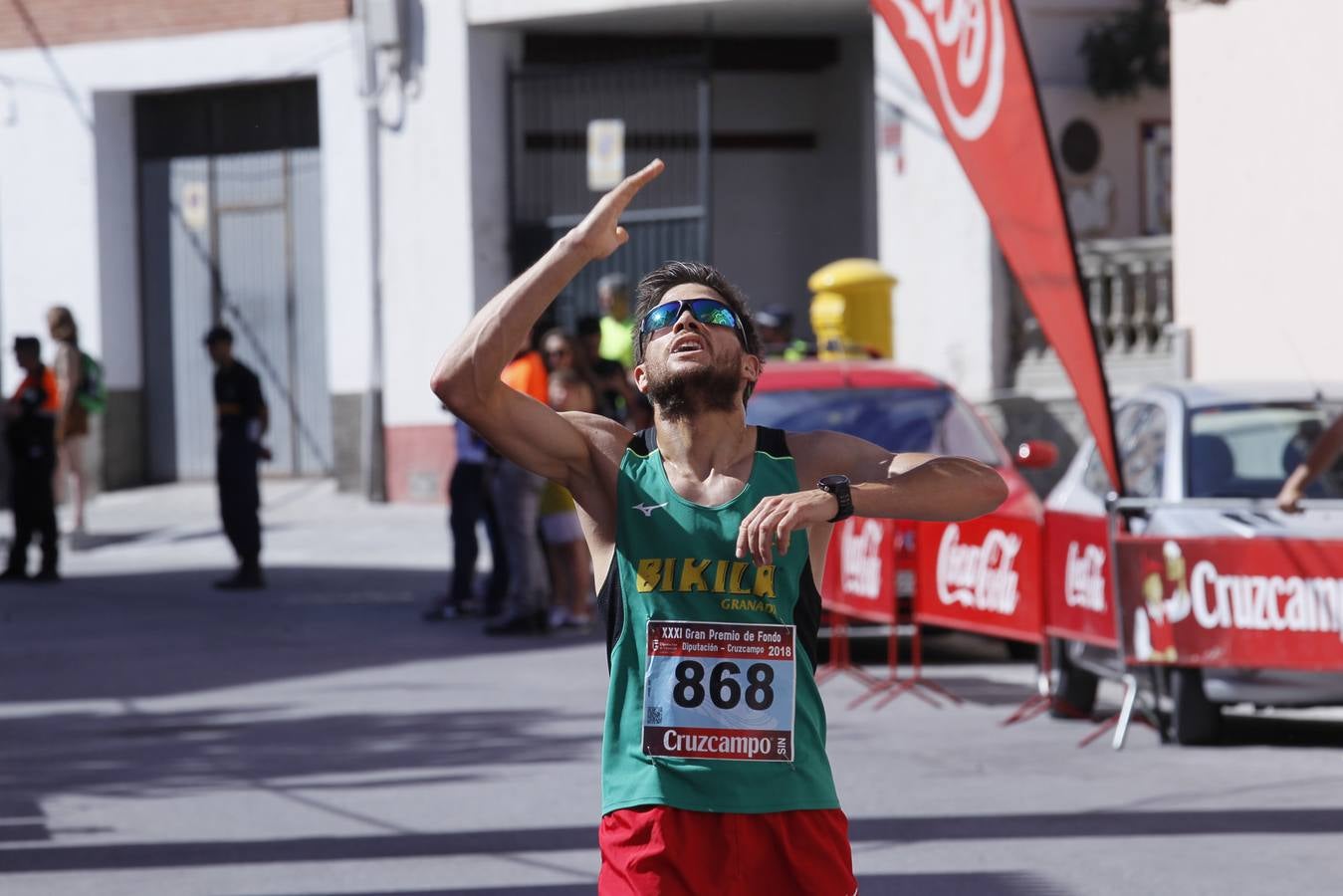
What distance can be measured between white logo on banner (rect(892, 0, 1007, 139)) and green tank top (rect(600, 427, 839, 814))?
5577 millimetres

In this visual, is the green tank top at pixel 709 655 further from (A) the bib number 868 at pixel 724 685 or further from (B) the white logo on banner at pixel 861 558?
(B) the white logo on banner at pixel 861 558

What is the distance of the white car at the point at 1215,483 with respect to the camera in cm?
912

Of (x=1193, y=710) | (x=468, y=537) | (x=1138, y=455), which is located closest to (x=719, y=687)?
(x=1193, y=710)

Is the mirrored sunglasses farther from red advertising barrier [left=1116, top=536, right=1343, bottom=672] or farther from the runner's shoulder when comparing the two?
red advertising barrier [left=1116, top=536, right=1343, bottom=672]

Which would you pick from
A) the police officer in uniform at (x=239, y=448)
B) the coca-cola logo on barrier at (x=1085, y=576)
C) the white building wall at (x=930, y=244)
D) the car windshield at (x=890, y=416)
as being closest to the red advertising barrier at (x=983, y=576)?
the coca-cola logo on barrier at (x=1085, y=576)

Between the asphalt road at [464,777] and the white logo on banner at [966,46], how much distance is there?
268 centimetres

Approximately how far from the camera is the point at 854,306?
1753cm

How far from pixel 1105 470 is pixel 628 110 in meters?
14.3

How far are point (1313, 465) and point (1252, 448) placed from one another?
69cm

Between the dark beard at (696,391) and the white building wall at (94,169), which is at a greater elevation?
the white building wall at (94,169)

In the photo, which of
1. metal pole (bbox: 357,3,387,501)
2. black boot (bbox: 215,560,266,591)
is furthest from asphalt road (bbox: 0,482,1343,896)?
metal pole (bbox: 357,3,387,501)

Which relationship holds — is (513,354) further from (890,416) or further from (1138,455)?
(890,416)

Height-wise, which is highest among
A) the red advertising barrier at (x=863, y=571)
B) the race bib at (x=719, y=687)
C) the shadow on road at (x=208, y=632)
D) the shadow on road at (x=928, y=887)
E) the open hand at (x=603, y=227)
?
the open hand at (x=603, y=227)

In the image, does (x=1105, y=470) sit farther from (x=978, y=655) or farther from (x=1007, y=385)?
(x=1007, y=385)
